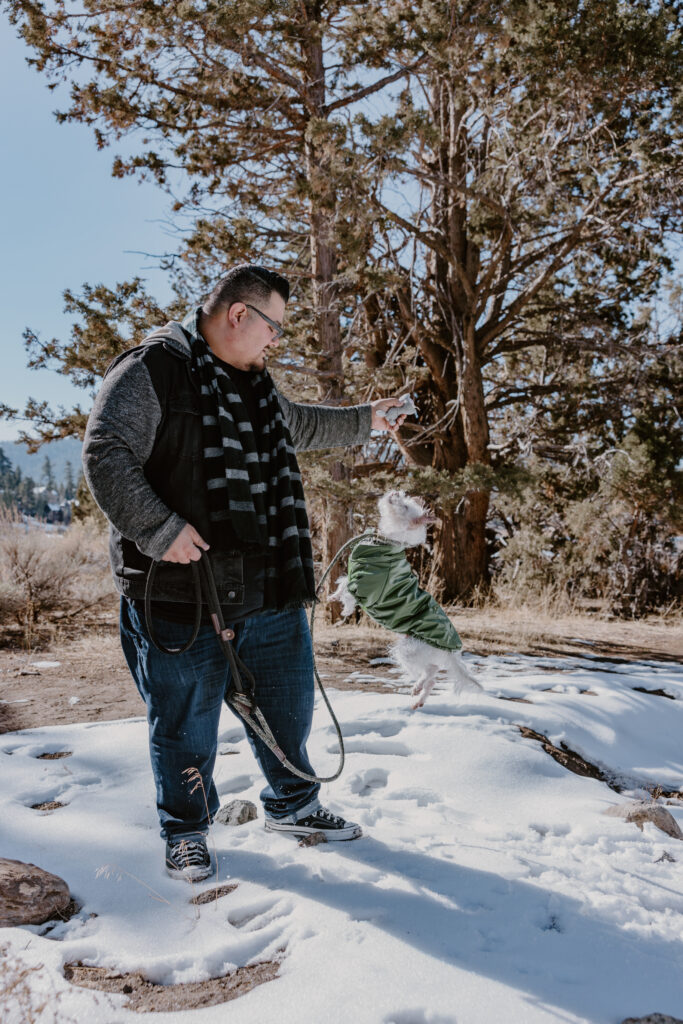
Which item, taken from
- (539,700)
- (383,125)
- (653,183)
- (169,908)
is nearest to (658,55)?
(653,183)

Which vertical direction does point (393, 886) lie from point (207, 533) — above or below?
below

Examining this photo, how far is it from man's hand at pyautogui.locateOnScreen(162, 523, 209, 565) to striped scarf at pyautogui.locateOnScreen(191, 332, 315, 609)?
0.53 ft

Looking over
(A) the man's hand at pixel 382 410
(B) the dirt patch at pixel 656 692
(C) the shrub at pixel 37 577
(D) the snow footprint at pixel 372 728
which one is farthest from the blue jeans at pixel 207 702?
(C) the shrub at pixel 37 577

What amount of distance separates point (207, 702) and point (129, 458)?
A: 0.86 metres

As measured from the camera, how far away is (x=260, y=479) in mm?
2301

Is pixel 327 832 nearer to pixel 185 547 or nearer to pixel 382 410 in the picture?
pixel 185 547

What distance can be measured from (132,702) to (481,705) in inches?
97.3

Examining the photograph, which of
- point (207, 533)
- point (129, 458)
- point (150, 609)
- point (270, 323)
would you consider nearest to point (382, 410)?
point (270, 323)

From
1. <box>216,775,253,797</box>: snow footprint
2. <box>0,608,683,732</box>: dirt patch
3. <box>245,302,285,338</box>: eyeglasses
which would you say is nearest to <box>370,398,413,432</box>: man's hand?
<box>245,302,285,338</box>: eyeglasses

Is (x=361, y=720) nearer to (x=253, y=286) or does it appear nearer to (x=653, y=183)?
(x=253, y=286)

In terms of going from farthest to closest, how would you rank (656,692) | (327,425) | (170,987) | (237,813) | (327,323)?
(327,323) < (656,692) < (327,425) < (237,813) < (170,987)

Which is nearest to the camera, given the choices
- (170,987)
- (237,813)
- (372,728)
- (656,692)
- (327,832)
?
(170,987)

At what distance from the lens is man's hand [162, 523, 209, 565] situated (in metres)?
1.97

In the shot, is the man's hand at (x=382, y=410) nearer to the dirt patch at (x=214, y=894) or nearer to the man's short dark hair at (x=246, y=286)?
the man's short dark hair at (x=246, y=286)
